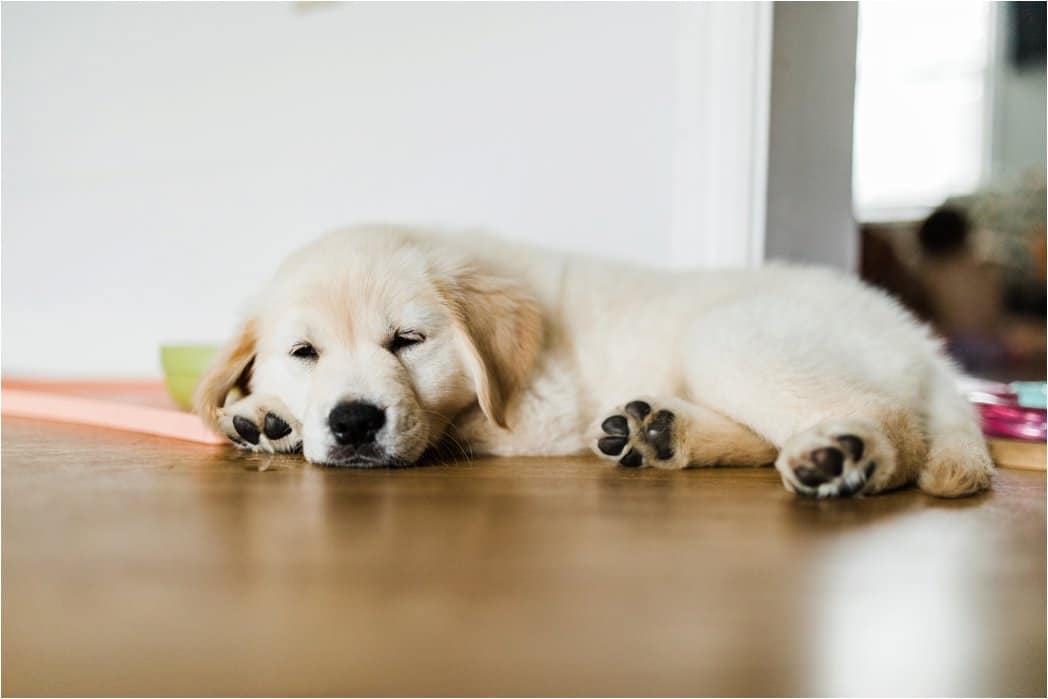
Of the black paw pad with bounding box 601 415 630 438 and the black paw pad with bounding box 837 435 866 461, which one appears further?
the black paw pad with bounding box 601 415 630 438

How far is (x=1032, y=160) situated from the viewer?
7.10m

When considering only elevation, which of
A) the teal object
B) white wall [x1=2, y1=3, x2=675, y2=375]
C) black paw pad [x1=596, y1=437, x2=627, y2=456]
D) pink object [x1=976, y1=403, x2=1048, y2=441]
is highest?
white wall [x1=2, y1=3, x2=675, y2=375]

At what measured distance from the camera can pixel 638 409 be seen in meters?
1.86

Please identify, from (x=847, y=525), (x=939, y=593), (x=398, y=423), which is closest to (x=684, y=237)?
(x=398, y=423)

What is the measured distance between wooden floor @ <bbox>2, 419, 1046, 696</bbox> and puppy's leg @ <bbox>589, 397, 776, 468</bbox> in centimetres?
23

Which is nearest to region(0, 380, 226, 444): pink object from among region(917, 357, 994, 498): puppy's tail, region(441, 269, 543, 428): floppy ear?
region(441, 269, 543, 428): floppy ear

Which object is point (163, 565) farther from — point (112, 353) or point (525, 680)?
point (112, 353)

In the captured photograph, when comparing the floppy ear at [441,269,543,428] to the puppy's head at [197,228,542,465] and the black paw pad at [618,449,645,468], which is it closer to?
the puppy's head at [197,228,542,465]

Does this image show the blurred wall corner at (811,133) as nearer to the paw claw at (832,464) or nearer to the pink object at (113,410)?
the paw claw at (832,464)

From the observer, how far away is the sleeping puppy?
1741 millimetres

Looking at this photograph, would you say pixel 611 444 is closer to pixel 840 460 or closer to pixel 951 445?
pixel 840 460

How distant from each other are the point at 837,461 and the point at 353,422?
3.11 ft

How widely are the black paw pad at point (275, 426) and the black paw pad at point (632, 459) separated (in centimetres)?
77

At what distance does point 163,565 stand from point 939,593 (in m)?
0.97
